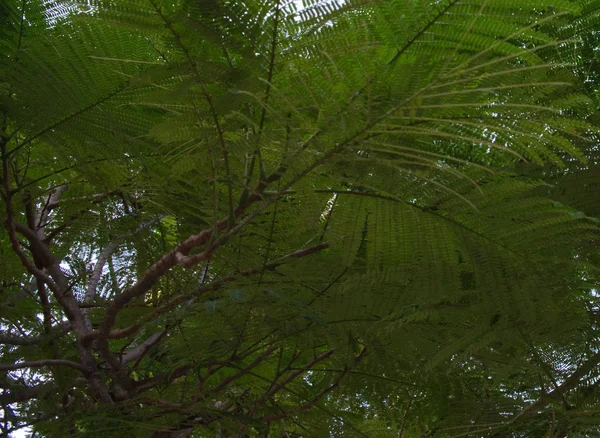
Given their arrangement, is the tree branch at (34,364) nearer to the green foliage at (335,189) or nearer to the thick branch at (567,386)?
the green foliage at (335,189)

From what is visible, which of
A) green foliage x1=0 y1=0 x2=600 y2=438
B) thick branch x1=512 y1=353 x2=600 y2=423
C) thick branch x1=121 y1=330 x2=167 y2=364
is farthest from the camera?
thick branch x1=121 y1=330 x2=167 y2=364

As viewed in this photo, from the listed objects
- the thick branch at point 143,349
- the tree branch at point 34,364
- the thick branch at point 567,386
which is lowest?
the thick branch at point 567,386

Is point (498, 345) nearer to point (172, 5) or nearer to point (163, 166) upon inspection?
point (163, 166)

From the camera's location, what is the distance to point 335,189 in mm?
1569

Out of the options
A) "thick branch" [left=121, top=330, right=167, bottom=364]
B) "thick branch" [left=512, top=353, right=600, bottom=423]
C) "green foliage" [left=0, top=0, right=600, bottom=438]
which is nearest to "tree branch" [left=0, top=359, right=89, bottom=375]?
"green foliage" [left=0, top=0, right=600, bottom=438]

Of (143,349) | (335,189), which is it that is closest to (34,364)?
(143,349)

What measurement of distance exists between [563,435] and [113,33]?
1573 millimetres

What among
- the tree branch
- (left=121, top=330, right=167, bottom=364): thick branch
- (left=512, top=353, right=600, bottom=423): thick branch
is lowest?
(left=512, top=353, right=600, bottom=423): thick branch

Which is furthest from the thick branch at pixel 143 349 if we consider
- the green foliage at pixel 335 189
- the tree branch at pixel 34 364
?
the tree branch at pixel 34 364

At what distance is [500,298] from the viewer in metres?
1.61

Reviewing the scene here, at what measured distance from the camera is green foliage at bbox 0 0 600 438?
1.19m

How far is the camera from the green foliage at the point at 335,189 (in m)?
1.19

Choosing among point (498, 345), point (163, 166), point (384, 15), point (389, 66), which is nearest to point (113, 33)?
point (163, 166)

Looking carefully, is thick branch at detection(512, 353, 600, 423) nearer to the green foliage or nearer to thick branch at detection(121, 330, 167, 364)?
the green foliage
